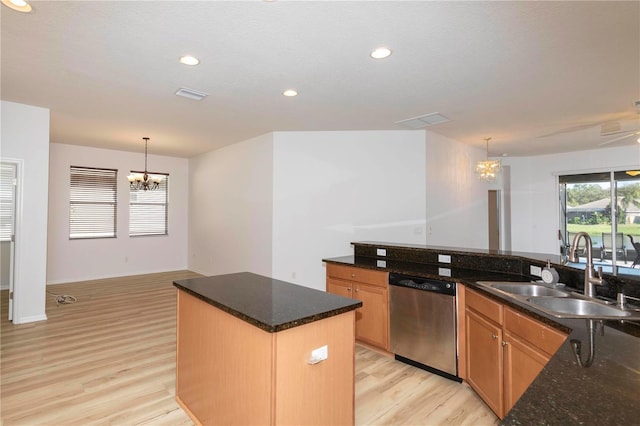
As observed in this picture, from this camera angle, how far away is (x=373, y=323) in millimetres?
3365

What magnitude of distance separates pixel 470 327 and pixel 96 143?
23.4ft

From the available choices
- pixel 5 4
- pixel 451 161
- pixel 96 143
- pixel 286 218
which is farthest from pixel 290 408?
pixel 96 143

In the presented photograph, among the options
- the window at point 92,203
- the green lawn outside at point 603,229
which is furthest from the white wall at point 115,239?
the green lawn outside at point 603,229

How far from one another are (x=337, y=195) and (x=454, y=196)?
2.31 meters

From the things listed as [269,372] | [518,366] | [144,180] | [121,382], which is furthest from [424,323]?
[144,180]

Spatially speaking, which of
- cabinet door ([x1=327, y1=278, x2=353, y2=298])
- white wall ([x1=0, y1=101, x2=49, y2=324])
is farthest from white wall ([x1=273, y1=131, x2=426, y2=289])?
white wall ([x1=0, y1=101, x2=49, y2=324])

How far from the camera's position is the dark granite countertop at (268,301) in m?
1.62

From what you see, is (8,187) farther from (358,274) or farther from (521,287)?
(521,287)

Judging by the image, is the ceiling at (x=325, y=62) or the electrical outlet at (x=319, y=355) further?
the ceiling at (x=325, y=62)

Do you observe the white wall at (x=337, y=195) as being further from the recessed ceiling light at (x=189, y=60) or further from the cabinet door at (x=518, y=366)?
the cabinet door at (x=518, y=366)

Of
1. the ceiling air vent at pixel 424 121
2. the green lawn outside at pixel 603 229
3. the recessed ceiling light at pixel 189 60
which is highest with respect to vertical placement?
the ceiling air vent at pixel 424 121

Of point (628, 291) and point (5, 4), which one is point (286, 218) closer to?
point (5, 4)

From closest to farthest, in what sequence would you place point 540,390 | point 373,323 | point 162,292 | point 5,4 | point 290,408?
1. point 540,390
2. point 290,408
3. point 5,4
4. point 373,323
5. point 162,292

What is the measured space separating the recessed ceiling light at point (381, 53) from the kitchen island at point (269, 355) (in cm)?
199
